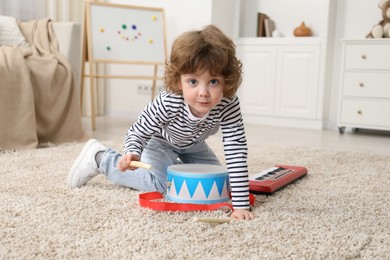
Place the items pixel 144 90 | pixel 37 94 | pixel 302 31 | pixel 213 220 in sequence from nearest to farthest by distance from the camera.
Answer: pixel 213 220 < pixel 37 94 < pixel 302 31 < pixel 144 90

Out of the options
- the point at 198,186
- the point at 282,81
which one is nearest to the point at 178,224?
the point at 198,186

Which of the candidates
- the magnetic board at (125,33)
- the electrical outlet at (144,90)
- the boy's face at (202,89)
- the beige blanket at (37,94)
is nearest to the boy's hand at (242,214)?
the boy's face at (202,89)

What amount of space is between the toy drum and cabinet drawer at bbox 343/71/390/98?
239 cm

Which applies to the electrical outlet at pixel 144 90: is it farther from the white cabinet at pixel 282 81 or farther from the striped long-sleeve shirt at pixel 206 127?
the striped long-sleeve shirt at pixel 206 127

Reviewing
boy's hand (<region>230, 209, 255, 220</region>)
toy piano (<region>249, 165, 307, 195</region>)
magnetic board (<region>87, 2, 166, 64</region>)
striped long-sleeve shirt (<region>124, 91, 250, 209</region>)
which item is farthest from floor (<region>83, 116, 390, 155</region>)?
boy's hand (<region>230, 209, 255, 220</region>)

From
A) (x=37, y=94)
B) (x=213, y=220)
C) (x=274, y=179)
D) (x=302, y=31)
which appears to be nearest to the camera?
(x=213, y=220)

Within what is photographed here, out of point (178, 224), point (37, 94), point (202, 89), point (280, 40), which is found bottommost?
point (178, 224)

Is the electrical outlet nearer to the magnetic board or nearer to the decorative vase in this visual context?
the magnetic board

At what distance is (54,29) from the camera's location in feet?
9.05

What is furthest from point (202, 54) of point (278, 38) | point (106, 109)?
point (106, 109)

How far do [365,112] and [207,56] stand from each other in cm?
258

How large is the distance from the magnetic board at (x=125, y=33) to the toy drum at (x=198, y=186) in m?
2.21

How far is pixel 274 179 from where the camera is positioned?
158 cm

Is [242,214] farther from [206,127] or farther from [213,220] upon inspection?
[206,127]
